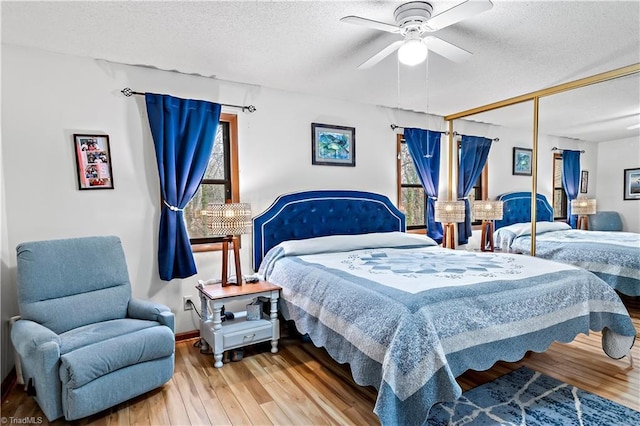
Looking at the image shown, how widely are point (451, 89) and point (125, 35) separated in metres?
2.98

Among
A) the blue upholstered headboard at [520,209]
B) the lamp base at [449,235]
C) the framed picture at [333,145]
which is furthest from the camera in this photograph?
the lamp base at [449,235]

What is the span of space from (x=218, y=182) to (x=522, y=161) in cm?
318

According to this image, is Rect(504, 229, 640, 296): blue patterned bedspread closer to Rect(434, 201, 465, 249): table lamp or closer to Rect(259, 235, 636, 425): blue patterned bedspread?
Rect(259, 235, 636, 425): blue patterned bedspread

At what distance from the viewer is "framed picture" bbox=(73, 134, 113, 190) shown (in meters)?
2.86

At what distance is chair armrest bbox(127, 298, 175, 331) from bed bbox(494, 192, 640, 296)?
11.3 ft

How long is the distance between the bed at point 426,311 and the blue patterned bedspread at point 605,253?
2.44 feet

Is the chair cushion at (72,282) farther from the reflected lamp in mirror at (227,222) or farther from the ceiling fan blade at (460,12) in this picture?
the ceiling fan blade at (460,12)

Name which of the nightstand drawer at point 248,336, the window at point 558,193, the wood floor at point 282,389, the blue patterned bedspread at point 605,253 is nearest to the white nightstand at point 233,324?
the nightstand drawer at point 248,336

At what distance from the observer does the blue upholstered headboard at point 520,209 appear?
3.72 metres

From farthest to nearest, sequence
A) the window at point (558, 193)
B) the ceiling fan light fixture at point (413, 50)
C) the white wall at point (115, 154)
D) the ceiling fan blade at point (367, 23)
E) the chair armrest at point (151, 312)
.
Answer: the window at point (558, 193) < the white wall at point (115, 154) < the chair armrest at point (151, 312) < the ceiling fan light fixture at point (413, 50) < the ceiling fan blade at point (367, 23)

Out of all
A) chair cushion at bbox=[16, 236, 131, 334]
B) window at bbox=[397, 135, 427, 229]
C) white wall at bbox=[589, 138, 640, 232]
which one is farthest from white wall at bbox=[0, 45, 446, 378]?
white wall at bbox=[589, 138, 640, 232]

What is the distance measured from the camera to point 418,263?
287 centimetres

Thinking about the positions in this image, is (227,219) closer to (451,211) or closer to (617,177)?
(451,211)

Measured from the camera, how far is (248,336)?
2896 mm
